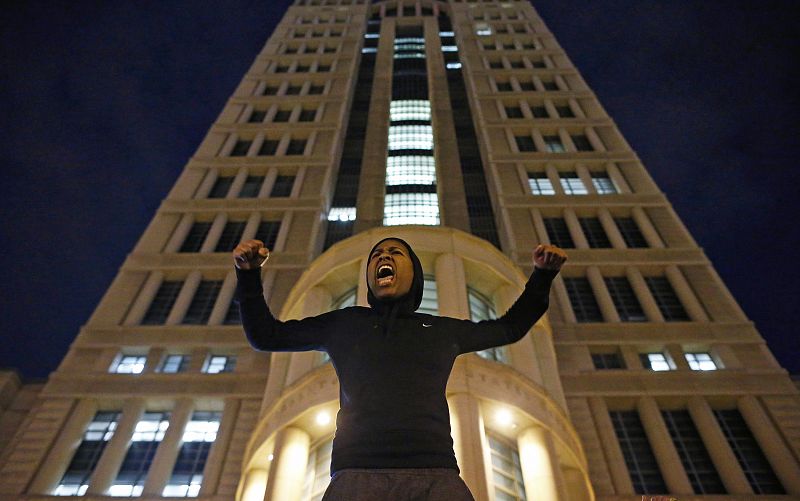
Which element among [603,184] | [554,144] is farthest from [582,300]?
[554,144]

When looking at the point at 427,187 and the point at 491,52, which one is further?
the point at 491,52

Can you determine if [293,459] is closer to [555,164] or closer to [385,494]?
[385,494]

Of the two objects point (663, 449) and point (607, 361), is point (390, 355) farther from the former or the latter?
point (607, 361)

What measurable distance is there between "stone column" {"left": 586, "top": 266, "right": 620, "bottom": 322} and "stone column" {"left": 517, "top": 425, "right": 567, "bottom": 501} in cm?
1235

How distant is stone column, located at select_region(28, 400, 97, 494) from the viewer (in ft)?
61.7

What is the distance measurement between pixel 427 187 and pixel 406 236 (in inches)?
759

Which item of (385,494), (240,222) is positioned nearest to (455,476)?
(385,494)

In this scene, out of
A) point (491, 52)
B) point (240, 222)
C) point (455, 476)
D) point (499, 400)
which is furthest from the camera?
point (491, 52)

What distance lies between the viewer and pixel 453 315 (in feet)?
50.0

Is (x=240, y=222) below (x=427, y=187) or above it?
below

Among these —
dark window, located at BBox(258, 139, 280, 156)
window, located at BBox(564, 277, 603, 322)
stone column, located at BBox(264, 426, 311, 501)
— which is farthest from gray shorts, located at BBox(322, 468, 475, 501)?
dark window, located at BBox(258, 139, 280, 156)

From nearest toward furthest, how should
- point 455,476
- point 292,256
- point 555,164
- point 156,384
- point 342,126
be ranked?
point 455,476 < point 156,384 < point 292,256 < point 555,164 < point 342,126

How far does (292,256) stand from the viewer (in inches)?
1153

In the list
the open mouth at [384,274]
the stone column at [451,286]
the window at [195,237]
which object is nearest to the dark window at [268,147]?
the window at [195,237]
